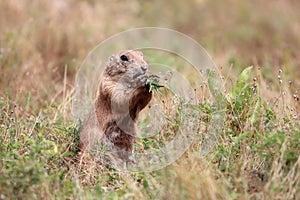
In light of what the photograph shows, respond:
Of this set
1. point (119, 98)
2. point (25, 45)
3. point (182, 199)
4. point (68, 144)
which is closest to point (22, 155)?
point (68, 144)

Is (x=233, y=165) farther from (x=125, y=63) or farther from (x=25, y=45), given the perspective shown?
(x=25, y=45)

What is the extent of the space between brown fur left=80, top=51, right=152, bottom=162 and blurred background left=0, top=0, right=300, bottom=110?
3.94 ft

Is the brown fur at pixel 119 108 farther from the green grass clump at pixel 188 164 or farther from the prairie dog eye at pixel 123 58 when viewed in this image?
the green grass clump at pixel 188 164

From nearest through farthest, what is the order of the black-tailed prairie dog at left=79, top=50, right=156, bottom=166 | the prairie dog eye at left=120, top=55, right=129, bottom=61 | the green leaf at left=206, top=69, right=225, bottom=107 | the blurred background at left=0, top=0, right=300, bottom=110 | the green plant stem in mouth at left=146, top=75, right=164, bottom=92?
the green plant stem in mouth at left=146, top=75, right=164, bottom=92
the black-tailed prairie dog at left=79, top=50, right=156, bottom=166
the green leaf at left=206, top=69, right=225, bottom=107
the prairie dog eye at left=120, top=55, right=129, bottom=61
the blurred background at left=0, top=0, right=300, bottom=110

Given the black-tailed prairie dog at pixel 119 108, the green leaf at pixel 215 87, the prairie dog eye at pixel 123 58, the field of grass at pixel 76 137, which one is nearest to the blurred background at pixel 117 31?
the field of grass at pixel 76 137

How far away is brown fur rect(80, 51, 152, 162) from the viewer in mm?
5254

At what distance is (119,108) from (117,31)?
17.4 ft

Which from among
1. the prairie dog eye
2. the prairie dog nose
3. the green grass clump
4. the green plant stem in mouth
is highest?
the prairie dog eye

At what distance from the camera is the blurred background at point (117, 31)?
7.71 m

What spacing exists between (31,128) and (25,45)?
346cm

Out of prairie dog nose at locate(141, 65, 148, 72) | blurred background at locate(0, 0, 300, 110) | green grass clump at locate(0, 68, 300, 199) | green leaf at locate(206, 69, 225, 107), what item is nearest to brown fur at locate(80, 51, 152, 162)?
prairie dog nose at locate(141, 65, 148, 72)

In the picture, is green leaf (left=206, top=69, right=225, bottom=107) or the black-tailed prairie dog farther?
green leaf (left=206, top=69, right=225, bottom=107)

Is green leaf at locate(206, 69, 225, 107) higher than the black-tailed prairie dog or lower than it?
higher

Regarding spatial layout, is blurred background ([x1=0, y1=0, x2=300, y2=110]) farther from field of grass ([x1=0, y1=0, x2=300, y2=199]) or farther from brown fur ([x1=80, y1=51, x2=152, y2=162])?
brown fur ([x1=80, y1=51, x2=152, y2=162])
